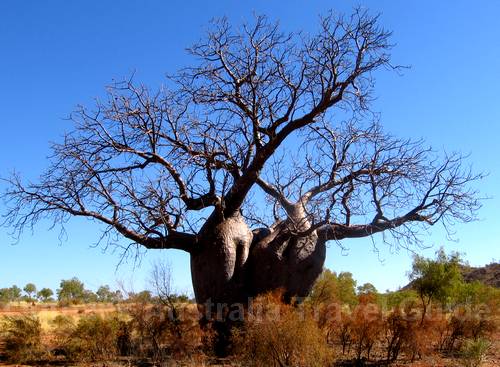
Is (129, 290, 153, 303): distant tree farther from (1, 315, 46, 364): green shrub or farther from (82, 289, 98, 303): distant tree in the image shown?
(82, 289, 98, 303): distant tree

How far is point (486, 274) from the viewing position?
126 feet

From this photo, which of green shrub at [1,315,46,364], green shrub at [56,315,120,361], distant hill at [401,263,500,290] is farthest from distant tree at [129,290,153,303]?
distant hill at [401,263,500,290]

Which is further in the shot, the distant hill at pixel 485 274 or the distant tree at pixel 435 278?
the distant hill at pixel 485 274

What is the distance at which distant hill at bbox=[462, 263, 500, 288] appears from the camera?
35731mm

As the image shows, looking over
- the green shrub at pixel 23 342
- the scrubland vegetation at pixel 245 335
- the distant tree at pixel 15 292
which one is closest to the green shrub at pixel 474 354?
the scrubland vegetation at pixel 245 335

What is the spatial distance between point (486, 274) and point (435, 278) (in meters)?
26.7

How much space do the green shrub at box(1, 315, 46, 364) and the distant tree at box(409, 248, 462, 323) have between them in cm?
930

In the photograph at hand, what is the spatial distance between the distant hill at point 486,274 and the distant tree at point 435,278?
21511mm

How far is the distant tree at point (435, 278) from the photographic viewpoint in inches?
573

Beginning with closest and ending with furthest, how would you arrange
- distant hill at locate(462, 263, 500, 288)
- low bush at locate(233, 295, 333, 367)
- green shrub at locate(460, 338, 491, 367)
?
low bush at locate(233, 295, 333, 367) → green shrub at locate(460, 338, 491, 367) → distant hill at locate(462, 263, 500, 288)

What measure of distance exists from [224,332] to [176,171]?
9.16 ft

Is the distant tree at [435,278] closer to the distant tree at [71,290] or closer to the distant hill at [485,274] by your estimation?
the distant hill at [485,274]

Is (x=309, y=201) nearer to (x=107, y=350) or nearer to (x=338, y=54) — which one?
(x=338, y=54)

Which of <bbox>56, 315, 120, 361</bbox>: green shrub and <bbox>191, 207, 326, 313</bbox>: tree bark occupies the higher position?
<bbox>191, 207, 326, 313</bbox>: tree bark
